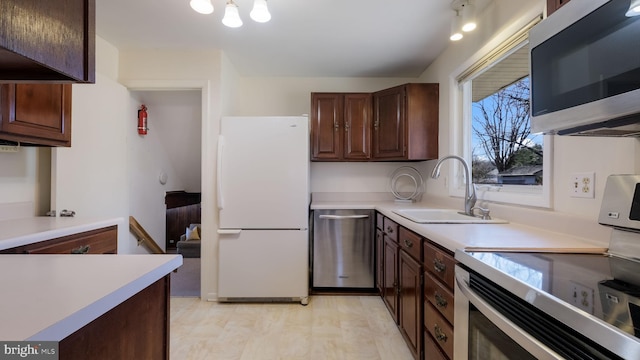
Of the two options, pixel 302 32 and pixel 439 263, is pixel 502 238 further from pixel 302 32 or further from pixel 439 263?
pixel 302 32

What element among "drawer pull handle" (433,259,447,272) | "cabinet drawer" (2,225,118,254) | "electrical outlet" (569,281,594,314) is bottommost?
"drawer pull handle" (433,259,447,272)

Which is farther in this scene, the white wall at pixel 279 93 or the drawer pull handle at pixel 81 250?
the white wall at pixel 279 93

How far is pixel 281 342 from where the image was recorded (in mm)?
1943

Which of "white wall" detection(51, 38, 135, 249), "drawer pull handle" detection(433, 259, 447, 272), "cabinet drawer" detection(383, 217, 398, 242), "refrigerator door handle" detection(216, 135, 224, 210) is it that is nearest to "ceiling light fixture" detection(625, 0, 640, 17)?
"drawer pull handle" detection(433, 259, 447, 272)

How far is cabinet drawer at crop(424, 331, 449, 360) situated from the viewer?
1.30 meters

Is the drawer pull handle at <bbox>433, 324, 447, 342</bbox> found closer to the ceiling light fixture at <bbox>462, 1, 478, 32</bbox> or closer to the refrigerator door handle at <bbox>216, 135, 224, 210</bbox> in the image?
the ceiling light fixture at <bbox>462, 1, 478, 32</bbox>

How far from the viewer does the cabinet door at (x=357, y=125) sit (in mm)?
2924

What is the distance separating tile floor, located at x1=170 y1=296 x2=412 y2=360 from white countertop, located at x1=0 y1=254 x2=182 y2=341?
1307 millimetres

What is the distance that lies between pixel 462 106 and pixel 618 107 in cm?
190

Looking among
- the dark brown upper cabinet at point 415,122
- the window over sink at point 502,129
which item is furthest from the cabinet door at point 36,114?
the window over sink at point 502,129

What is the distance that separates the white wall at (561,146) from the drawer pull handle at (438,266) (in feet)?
1.96

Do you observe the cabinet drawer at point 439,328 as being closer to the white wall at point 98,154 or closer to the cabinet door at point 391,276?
the cabinet door at point 391,276

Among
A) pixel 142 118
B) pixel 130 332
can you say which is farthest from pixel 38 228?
pixel 142 118

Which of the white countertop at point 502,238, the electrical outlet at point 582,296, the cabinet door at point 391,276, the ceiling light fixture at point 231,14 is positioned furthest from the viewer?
the cabinet door at point 391,276
